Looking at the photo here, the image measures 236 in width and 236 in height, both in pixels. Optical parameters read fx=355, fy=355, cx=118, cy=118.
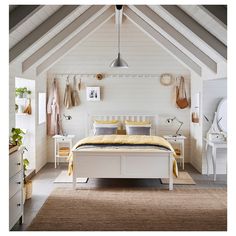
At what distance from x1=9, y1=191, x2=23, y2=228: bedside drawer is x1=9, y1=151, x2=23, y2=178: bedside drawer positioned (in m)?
0.28

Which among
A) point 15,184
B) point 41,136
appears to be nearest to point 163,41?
point 41,136

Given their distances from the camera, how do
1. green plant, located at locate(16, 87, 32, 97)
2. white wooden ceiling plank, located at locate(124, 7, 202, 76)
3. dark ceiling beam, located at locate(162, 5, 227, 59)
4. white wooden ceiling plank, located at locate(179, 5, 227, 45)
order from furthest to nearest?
white wooden ceiling plank, located at locate(124, 7, 202, 76), green plant, located at locate(16, 87, 32, 97), dark ceiling beam, located at locate(162, 5, 227, 59), white wooden ceiling plank, located at locate(179, 5, 227, 45)

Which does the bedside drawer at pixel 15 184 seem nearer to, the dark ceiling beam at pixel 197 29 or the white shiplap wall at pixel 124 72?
the dark ceiling beam at pixel 197 29

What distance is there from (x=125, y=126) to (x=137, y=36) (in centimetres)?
219

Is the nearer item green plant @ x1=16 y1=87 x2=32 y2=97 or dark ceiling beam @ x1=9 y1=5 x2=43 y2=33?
dark ceiling beam @ x1=9 y1=5 x2=43 y2=33

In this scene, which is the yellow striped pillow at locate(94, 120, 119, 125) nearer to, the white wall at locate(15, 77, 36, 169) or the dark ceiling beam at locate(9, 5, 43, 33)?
the white wall at locate(15, 77, 36, 169)

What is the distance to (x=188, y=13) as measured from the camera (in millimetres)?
4941

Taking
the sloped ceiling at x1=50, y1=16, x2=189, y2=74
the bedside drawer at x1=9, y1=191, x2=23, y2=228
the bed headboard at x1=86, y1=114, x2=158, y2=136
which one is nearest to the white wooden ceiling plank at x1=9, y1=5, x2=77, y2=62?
the bedside drawer at x1=9, y1=191, x2=23, y2=228

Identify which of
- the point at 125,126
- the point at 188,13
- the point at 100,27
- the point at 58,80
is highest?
the point at 100,27

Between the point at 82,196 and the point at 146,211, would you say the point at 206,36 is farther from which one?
the point at 82,196

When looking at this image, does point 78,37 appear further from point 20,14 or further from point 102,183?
point 20,14

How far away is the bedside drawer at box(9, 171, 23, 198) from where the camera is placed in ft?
12.8

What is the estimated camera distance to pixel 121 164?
20.3 feet
